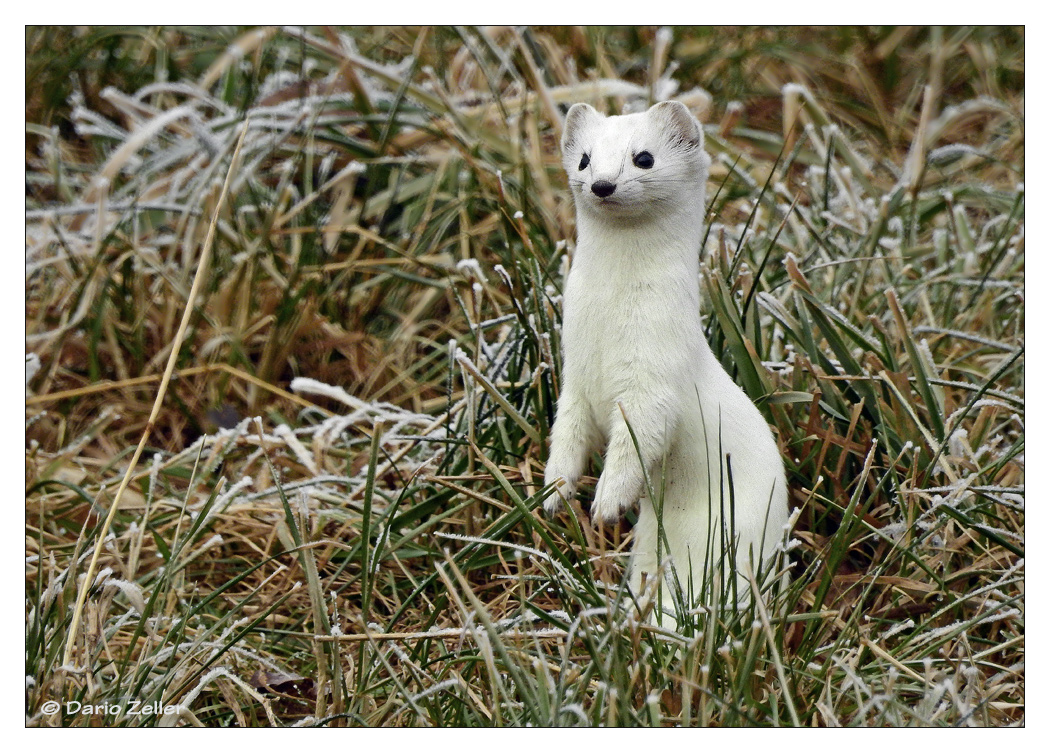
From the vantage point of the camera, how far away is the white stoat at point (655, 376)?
5.85 ft

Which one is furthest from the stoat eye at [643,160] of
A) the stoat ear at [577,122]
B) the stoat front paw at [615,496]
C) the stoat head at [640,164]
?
the stoat front paw at [615,496]

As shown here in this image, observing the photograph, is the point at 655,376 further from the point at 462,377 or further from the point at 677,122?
the point at 462,377

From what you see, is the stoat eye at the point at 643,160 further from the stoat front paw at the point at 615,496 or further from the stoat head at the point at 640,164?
the stoat front paw at the point at 615,496

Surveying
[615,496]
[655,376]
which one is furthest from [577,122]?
[615,496]

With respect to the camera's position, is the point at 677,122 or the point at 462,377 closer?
the point at 677,122

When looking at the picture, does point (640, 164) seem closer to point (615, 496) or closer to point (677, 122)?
point (677, 122)

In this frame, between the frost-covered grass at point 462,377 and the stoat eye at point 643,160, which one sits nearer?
the stoat eye at point 643,160

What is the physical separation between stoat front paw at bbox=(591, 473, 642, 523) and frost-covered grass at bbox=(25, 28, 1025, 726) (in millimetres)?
149

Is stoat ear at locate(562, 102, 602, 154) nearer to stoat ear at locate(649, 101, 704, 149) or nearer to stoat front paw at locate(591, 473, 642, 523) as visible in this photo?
stoat ear at locate(649, 101, 704, 149)

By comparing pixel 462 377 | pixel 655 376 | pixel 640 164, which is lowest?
pixel 462 377

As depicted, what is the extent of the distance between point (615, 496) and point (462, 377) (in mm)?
1009

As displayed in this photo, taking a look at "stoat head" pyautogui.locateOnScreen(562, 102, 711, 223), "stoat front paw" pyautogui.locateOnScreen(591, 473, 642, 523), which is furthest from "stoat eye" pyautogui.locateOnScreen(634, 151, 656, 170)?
"stoat front paw" pyautogui.locateOnScreen(591, 473, 642, 523)

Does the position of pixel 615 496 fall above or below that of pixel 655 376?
below

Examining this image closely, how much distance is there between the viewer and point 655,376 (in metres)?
1.79
